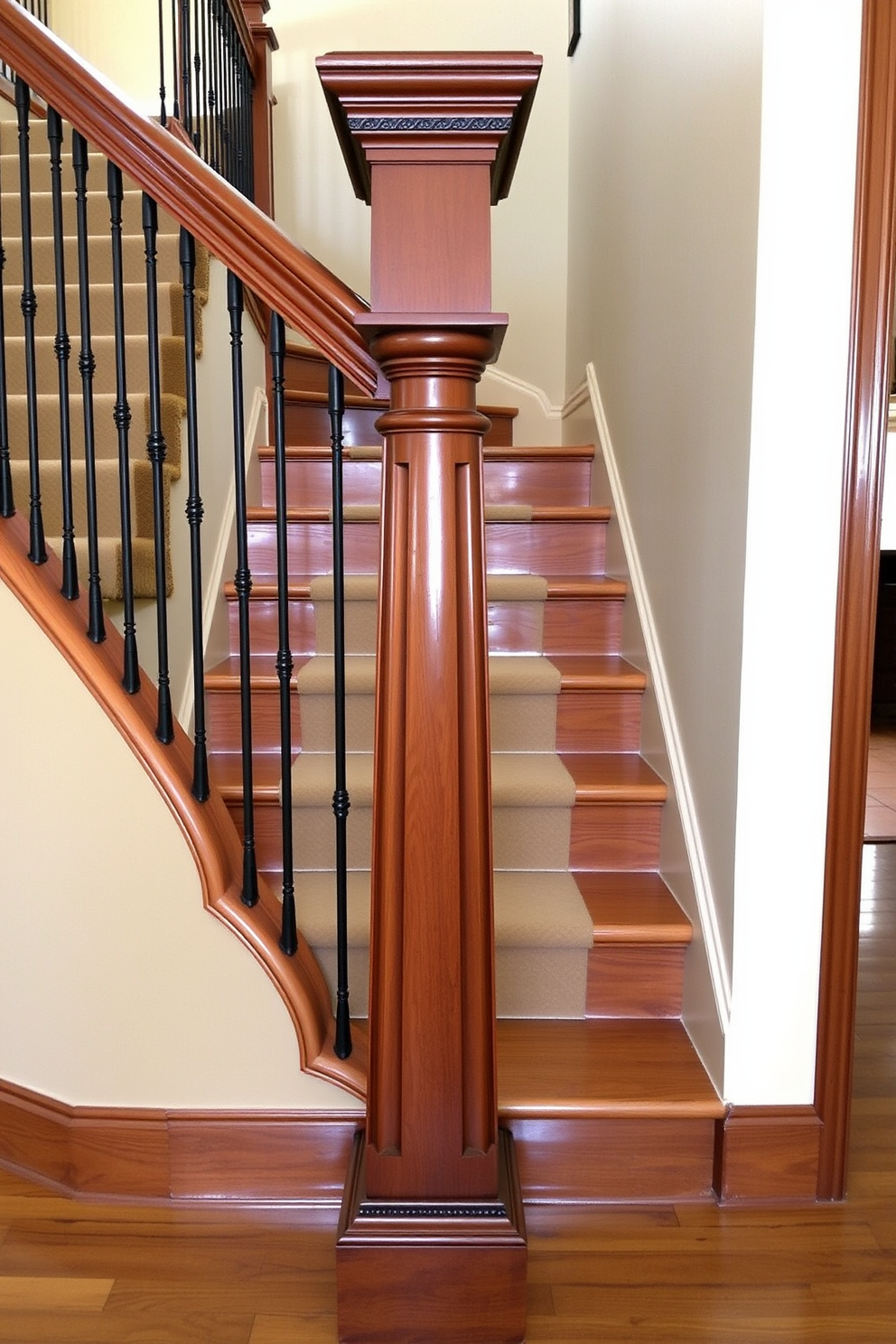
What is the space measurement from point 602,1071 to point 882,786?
→ 356cm

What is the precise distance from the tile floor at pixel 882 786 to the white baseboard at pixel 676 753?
1176mm

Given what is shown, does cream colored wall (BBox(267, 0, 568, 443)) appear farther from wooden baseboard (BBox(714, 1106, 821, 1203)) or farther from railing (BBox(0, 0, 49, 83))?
wooden baseboard (BBox(714, 1106, 821, 1203))

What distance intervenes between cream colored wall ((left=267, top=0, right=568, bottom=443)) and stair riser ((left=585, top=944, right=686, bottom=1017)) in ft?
8.74

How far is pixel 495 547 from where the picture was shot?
289 centimetres

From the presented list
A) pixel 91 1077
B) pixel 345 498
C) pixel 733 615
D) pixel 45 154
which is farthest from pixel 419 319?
pixel 45 154

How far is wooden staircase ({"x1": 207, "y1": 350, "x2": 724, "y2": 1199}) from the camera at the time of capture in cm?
175

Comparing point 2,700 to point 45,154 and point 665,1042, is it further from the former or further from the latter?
point 45,154

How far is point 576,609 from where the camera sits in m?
2.72

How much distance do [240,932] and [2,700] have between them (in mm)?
536

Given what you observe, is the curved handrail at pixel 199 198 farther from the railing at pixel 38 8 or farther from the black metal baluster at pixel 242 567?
the railing at pixel 38 8

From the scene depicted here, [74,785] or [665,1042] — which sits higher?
[74,785]

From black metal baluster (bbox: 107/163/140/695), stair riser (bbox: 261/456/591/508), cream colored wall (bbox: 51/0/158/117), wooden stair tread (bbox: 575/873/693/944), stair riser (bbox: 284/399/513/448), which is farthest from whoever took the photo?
cream colored wall (bbox: 51/0/158/117)

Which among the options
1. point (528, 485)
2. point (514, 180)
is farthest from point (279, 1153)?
point (514, 180)

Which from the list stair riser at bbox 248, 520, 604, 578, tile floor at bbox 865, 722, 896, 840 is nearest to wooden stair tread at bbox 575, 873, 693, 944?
stair riser at bbox 248, 520, 604, 578
